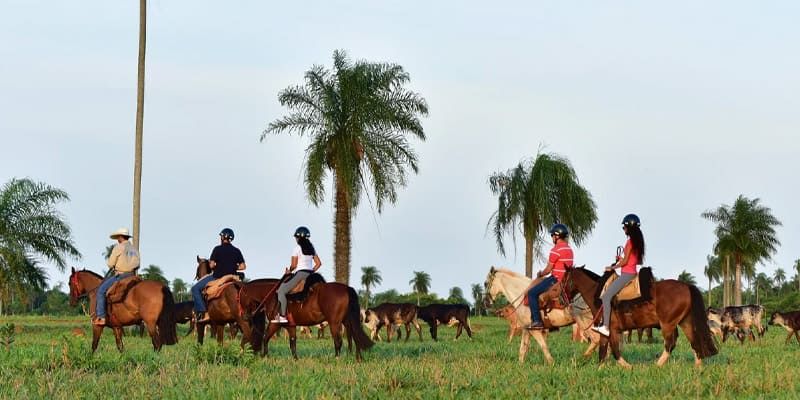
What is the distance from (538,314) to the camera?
17875 mm

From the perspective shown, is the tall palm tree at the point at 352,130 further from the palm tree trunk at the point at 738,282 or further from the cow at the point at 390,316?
the palm tree trunk at the point at 738,282

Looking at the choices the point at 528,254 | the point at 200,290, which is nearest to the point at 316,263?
the point at 200,290

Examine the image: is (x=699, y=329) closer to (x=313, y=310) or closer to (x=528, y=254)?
(x=313, y=310)

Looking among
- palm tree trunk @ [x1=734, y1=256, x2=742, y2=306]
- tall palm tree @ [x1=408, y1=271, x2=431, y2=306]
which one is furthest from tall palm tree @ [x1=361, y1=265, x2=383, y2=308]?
palm tree trunk @ [x1=734, y1=256, x2=742, y2=306]

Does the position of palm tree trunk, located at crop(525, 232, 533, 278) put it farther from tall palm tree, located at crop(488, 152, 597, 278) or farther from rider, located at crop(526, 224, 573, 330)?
rider, located at crop(526, 224, 573, 330)

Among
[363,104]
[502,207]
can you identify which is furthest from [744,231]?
[363,104]

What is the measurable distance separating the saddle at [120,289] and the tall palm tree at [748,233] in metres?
59.7

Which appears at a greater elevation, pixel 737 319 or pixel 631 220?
pixel 631 220

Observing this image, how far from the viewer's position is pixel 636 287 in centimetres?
1658

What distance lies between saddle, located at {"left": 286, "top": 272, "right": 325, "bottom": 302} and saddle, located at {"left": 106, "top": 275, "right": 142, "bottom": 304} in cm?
335

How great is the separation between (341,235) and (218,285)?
60.0 ft

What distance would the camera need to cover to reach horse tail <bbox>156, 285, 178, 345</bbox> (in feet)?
63.7

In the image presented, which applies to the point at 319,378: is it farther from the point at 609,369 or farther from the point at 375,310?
the point at 375,310

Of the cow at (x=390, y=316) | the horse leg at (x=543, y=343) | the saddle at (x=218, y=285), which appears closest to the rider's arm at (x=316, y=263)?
the saddle at (x=218, y=285)
